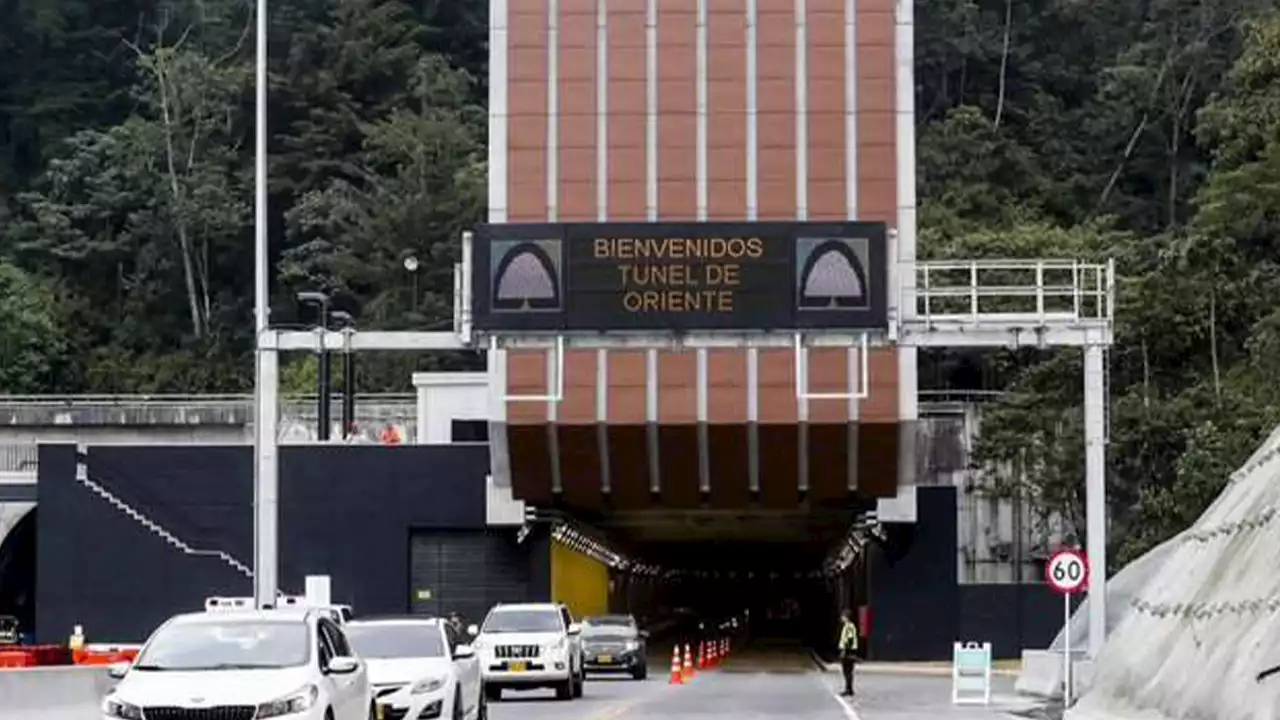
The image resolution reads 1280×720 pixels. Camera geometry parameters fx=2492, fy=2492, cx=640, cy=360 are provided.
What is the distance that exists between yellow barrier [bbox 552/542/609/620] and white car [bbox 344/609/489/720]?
3713 cm

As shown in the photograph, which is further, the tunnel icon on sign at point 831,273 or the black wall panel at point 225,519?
the black wall panel at point 225,519

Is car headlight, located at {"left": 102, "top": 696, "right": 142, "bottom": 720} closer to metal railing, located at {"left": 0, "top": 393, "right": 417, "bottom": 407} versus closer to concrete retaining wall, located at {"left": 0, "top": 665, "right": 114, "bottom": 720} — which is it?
concrete retaining wall, located at {"left": 0, "top": 665, "right": 114, "bottom": 720}

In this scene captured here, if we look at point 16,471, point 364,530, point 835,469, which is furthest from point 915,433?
point 16,471

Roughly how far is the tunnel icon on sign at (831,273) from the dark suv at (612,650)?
1414 cm

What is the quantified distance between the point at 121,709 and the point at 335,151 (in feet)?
309

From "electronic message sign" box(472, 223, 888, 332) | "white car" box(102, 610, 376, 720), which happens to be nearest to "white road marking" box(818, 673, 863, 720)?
"electronic message sign" box(472, 223, 888, 332)

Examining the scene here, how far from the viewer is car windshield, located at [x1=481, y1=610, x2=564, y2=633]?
4278 cm

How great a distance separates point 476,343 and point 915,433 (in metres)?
20.6

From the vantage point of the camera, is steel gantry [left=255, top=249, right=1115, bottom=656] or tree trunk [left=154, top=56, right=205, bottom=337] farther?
tree trunk [left=154, top=56, right=205, bottom=337]

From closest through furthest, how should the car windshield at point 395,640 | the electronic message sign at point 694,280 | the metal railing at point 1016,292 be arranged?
the car windshield at point 395,640 → the electronic message sign at point 694,280 → the metal railing at point 1016,292

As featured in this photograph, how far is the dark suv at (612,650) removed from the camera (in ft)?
180

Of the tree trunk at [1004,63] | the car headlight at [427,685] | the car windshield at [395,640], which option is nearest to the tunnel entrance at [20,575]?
the car windshield at [395,640]

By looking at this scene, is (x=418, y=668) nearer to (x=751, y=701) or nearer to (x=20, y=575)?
(x=751, y=701)

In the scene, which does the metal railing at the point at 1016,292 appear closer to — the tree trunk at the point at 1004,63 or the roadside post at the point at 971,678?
the roadside post at the point at 971,678
